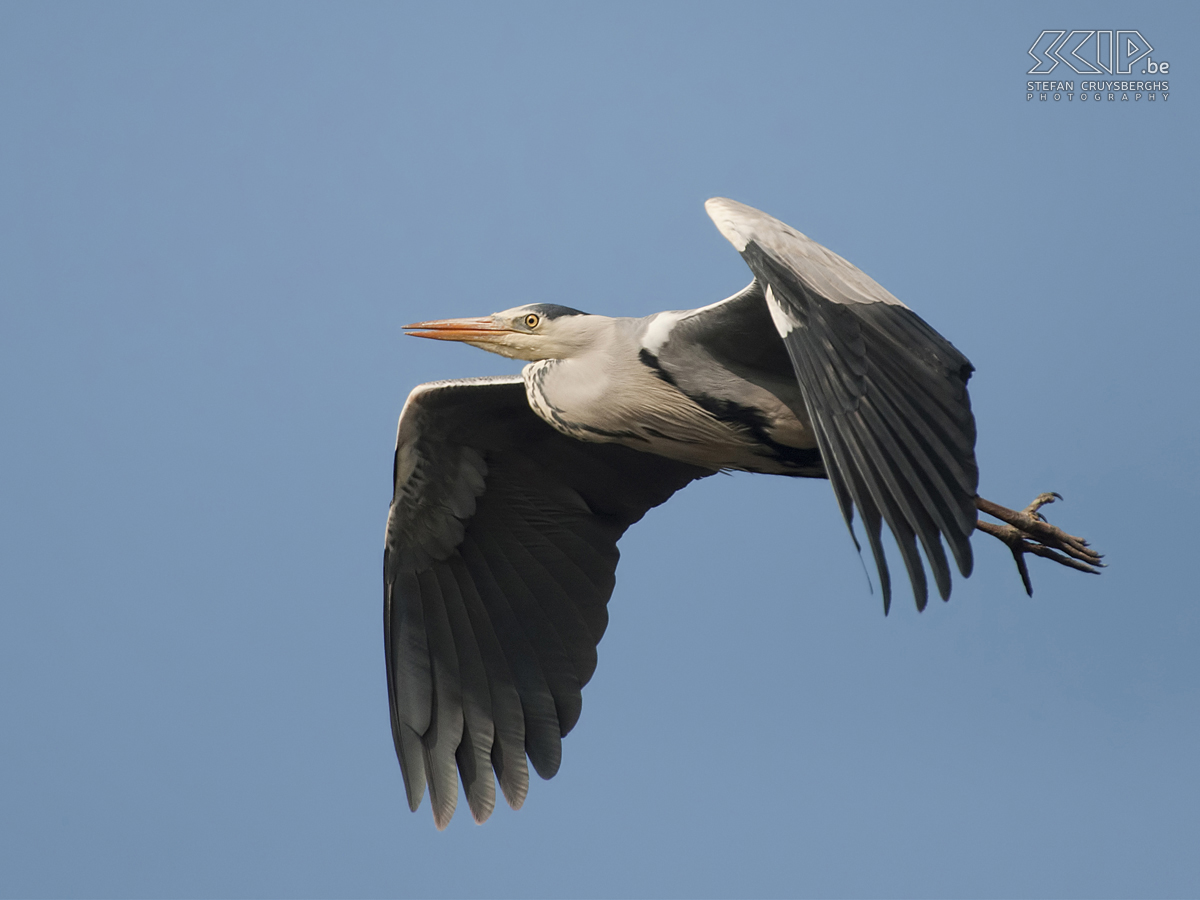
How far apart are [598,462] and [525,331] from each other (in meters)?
0.78

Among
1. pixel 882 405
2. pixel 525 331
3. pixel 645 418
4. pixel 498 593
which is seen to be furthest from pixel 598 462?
pixel 882 405

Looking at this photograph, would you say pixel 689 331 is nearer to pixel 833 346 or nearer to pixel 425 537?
pixel 833 346

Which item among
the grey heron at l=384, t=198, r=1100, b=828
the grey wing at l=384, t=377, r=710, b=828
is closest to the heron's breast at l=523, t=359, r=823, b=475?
the grey heron at l=384, t=198, r=1100, b=828

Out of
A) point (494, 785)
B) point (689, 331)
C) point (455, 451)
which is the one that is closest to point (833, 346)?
point (689, 331)

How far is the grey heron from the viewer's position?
3250 mm

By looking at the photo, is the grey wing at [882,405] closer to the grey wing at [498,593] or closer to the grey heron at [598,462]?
the grey heron at [598,462]

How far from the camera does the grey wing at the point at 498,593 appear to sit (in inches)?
204

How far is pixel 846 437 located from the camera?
323 cm

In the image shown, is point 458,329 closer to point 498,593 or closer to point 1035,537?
point 498,593

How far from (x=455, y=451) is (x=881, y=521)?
230 cm

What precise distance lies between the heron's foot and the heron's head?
1521mm

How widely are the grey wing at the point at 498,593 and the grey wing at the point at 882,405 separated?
1.74 metres

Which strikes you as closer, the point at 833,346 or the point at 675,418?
the point at 833,346

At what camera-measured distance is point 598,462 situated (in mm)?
5250
